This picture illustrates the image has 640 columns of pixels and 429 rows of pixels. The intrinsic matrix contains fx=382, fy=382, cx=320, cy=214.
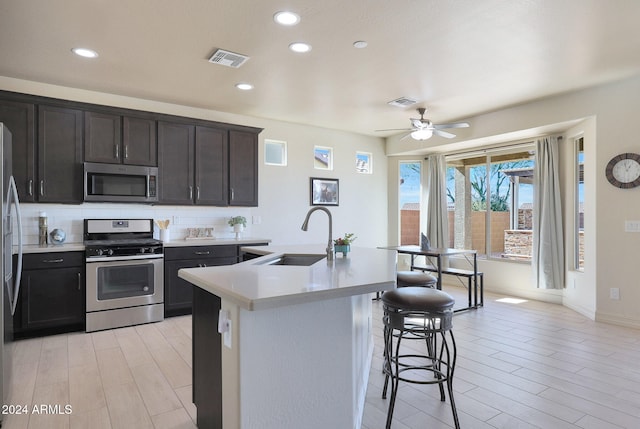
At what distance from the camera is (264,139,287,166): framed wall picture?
580cm

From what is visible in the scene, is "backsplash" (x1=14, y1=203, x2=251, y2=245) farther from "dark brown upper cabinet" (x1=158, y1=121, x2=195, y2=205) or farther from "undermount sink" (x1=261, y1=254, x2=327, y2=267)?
"undermount sink" (x1=261, y1=254, x2=327, y2=267)

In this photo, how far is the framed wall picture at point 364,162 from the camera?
6.82 metres

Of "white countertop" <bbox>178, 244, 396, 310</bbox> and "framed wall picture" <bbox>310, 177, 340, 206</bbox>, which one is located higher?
"framed wall picture" <bbox>310, 177, 340, 206</bbox>

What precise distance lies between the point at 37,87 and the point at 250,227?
2947 millimetres

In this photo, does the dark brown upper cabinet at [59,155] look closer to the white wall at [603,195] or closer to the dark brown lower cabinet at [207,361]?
the dark brown lower cabinet at [207,361]

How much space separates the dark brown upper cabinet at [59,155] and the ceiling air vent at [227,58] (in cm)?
Result: 174

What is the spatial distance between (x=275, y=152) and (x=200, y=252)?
2.08 meters

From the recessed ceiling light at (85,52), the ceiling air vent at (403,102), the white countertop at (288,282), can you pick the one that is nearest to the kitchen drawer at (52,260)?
the recessed ceiling light at (85,52)

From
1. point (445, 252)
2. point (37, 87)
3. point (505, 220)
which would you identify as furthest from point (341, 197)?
point (37, 87)

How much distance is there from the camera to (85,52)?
3.32 meters

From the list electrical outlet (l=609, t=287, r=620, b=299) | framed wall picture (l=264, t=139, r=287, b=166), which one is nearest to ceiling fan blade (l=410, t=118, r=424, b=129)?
framed wall picture (l=264, t=139, r=287, b=166)

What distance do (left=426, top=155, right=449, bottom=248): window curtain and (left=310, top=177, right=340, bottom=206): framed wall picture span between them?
1699 mm

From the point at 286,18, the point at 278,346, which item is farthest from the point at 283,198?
the point at 278,346

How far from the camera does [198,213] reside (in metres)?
5.15
